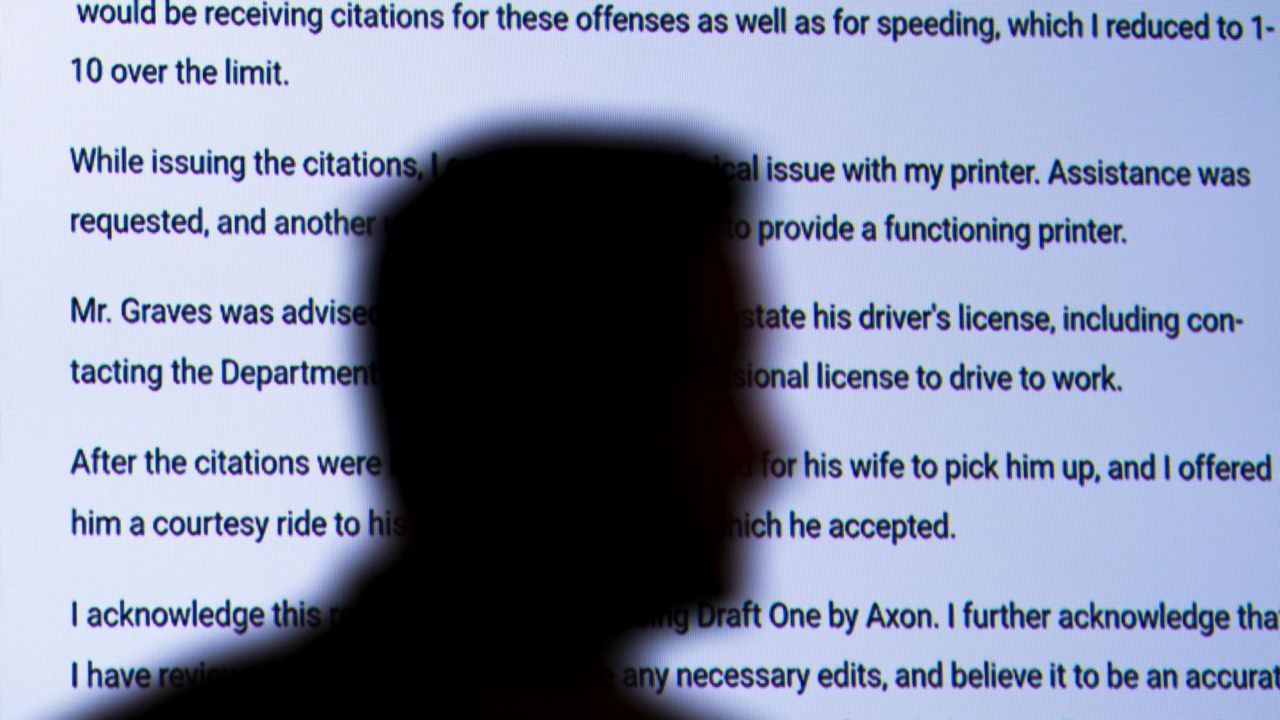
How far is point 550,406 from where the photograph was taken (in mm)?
1174

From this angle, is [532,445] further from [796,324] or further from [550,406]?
[796,324]

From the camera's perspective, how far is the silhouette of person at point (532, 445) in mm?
1163

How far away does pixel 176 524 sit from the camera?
1.17 metres

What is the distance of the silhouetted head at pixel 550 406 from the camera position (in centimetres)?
117

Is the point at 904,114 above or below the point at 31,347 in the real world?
above

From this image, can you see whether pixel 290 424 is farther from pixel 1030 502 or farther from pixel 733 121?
pixel 1030 502

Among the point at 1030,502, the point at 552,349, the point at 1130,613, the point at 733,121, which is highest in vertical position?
the point at 733,121

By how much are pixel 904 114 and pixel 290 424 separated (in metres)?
0.63

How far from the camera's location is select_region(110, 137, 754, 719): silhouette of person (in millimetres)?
1163

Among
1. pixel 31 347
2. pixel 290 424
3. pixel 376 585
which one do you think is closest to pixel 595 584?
pixel 376 585

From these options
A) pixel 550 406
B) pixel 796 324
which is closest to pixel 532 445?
pixel 550 406

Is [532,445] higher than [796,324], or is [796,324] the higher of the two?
[796,324]

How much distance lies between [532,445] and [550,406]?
0.13ft

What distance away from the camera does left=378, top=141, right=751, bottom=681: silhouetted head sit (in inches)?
46.0
